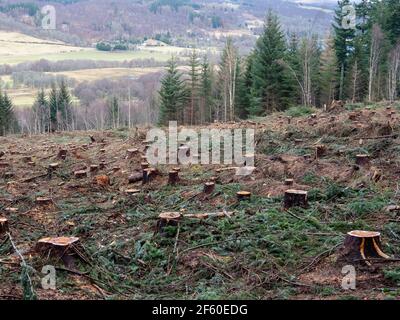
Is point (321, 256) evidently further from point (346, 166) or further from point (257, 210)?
point (346, 166)

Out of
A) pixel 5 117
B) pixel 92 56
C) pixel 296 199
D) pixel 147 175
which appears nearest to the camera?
pixel 296 199

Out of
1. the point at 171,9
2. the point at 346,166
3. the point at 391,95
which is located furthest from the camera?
the point at 171,9

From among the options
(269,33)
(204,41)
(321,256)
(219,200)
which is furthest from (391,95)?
(204,41)

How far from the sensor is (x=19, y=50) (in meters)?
110

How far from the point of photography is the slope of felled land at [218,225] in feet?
17.1

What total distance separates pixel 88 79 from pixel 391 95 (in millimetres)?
66250

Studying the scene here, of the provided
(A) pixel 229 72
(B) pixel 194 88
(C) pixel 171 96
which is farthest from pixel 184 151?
(B) pixel 194 88

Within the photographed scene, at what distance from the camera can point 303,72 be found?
3469 cm

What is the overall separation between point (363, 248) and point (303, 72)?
1210 inches

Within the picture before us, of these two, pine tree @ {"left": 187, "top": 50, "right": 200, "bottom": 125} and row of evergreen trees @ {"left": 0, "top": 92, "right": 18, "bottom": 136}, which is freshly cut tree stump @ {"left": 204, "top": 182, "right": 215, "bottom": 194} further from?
row of evergreen trees @ {"left": 0, "top": 92, "right": 18, "bottom": 136}

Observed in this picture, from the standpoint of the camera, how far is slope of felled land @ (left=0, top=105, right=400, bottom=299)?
5.23 meters

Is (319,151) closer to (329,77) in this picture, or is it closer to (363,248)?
(363,248)

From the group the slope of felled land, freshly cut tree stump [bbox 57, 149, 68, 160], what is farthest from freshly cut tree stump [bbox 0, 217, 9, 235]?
freshly cut tree stump [bbox 57, 149, 68, 160]

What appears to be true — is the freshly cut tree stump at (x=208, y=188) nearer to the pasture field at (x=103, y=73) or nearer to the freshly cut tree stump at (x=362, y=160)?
the freshly cut tree stump at (x=362, y=160)
